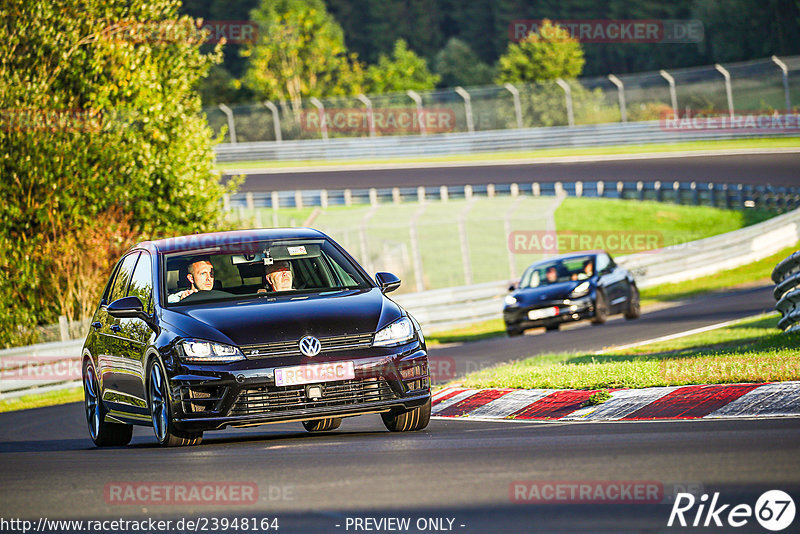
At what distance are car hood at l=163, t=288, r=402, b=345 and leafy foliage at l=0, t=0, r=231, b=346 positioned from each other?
14454mm

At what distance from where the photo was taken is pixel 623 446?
7102 millimetres

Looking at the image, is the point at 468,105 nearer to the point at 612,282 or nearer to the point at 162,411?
the point at 612,282

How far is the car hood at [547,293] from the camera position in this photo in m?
22.1

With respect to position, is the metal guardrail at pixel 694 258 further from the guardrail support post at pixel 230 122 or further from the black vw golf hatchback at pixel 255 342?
the guardrail support post at pixel 230 122

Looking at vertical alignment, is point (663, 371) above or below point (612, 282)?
above

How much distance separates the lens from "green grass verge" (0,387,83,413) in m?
18.4

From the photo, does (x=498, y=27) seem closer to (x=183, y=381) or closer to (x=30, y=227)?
(x=30, y=227)

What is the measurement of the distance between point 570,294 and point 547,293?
418 millimetres

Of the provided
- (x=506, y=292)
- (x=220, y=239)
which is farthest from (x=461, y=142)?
(x=220, y=239)

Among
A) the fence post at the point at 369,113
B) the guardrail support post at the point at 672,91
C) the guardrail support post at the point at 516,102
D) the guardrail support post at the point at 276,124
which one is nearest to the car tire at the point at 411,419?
the guardrail support post at the point at 672,91

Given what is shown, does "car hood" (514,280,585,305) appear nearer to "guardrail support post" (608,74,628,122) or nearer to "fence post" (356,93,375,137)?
"guardrail support post" (608,74,628,122)

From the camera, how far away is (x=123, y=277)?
1055 cm

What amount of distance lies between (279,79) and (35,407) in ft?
172

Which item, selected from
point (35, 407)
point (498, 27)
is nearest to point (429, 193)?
point (35, 407)
